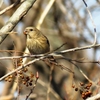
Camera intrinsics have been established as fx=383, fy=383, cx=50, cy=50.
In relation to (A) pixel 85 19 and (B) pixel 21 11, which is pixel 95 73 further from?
(B) pixel 21 11

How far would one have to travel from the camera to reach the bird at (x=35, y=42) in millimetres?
4664

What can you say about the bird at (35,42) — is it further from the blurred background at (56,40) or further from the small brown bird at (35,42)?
the blurred background at (56,40)

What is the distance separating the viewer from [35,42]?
15.8ft

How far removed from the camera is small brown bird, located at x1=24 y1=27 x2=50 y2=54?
467 cm

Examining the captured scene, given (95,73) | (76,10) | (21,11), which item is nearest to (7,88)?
(95,73)

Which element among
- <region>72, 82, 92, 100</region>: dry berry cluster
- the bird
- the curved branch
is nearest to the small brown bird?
the bird

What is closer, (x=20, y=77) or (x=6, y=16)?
(x=20, y=77)

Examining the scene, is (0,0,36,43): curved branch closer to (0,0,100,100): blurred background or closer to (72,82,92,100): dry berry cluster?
(72,82,92,100): dry berry cluster

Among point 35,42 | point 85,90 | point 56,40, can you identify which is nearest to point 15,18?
point 85,90

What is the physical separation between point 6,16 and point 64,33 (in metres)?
1.24

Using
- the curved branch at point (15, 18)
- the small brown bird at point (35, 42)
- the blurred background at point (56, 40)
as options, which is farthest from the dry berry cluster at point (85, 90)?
the blurred background at point (56, 40)

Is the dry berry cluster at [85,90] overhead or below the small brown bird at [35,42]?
below

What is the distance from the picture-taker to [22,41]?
7.22 meters

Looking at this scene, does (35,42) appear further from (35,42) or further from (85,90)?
(85,90)
